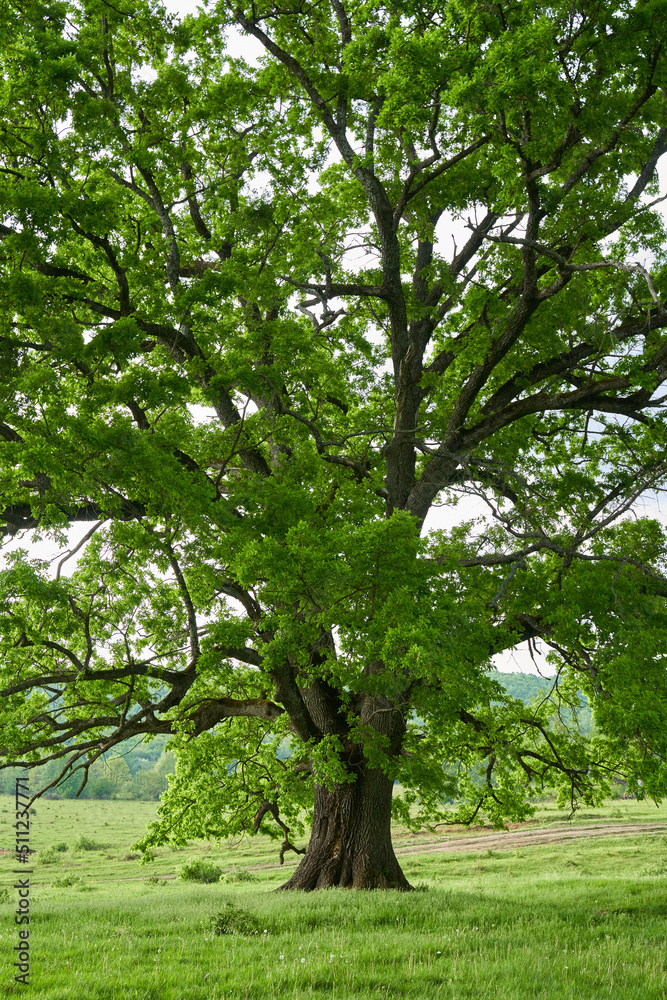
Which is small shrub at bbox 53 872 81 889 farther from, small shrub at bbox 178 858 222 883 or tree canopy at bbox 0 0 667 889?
tree canopy at bbox 0 0 667 889

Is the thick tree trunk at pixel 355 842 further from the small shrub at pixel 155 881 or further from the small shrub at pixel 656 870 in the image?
the small shrub at pixel 155 881

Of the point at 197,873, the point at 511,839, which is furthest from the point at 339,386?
the point at 511,839

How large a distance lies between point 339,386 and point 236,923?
34.0 feet

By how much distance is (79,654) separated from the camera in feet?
46.8

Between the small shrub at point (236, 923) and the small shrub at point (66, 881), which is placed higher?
the small shrub at point (236, 923)

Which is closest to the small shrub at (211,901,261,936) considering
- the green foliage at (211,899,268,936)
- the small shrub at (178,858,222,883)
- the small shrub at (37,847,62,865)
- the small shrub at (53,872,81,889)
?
the green foliage at (211,899,268,936)

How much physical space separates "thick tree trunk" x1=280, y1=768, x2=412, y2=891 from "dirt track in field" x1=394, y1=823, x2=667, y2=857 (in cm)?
2271

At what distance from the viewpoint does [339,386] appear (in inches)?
589

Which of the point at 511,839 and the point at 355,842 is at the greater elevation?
the point at 355,842

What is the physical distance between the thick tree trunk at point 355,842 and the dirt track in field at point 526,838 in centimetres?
2271

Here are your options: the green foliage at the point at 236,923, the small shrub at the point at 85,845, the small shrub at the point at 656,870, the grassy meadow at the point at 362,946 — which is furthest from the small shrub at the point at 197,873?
the small shrub at the point at 85,845

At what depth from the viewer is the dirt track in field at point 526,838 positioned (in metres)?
33.6

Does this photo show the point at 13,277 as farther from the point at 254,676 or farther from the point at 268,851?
the point at 268,851

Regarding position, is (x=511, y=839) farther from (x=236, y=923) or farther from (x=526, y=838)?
(x=236, y=923)
